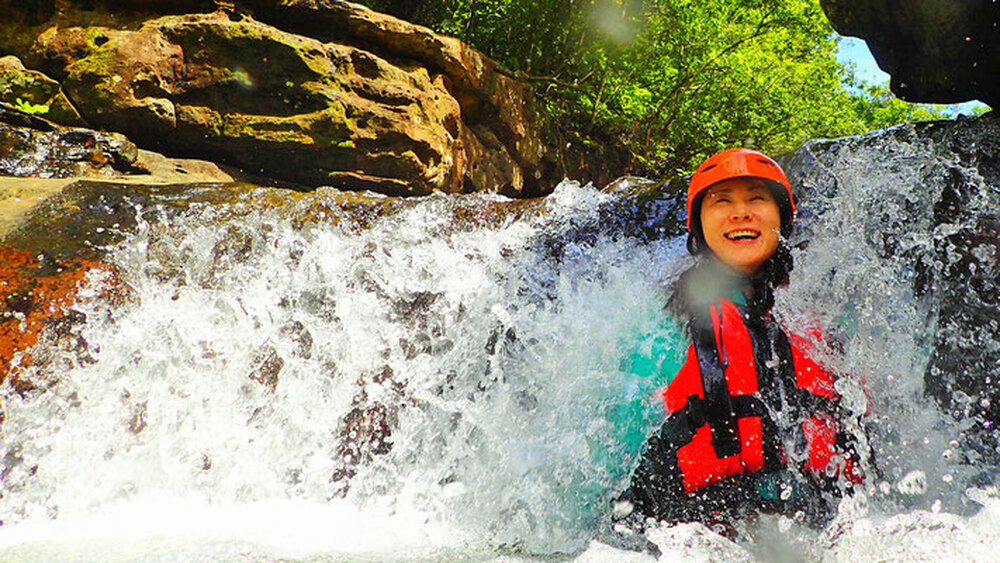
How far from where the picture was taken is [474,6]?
941cm

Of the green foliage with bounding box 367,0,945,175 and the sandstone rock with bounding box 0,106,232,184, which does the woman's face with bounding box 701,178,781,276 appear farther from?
the green foliage with bounding box 367,0,945,175

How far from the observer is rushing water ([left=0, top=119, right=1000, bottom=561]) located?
2395 mm

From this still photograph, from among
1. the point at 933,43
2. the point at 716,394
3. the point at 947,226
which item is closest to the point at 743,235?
the point at 716,394

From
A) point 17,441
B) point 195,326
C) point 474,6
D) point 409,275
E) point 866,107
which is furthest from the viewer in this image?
point 866,107

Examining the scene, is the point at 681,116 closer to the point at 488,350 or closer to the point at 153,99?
the point at 153,99

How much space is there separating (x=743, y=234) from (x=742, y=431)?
765 millimetres

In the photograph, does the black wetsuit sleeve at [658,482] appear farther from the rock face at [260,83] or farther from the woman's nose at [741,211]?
the rock face at [260,83]

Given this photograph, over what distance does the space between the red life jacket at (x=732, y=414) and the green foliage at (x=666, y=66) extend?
25.3 ft

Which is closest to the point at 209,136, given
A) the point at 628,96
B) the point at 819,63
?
the point at 628,96

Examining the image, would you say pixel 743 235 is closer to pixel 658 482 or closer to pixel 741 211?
pixel 741 211

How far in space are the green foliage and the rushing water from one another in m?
6.15

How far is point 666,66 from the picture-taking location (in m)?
11.6

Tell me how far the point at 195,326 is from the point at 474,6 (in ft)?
24.0

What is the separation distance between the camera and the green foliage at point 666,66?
32.9ft
